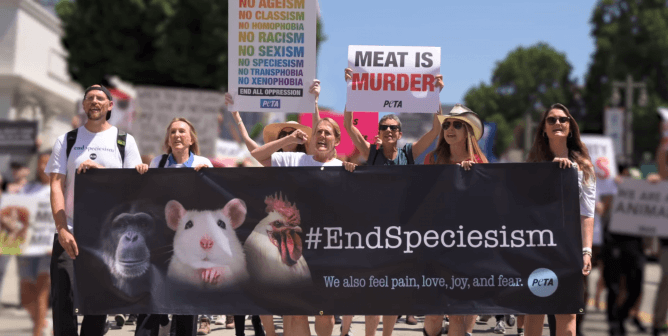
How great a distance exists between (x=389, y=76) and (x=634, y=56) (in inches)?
1837

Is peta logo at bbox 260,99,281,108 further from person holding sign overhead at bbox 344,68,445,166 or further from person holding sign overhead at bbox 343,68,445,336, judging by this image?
person holding sign overhead at bbox 343,68,445,336

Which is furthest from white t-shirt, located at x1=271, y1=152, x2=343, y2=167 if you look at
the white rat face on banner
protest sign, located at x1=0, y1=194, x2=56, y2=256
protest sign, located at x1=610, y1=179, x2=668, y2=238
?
protest sign, located at x1=610, y1=179, x2=668, y2=238

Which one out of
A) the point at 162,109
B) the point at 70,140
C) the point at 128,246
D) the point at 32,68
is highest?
the point at 32,68

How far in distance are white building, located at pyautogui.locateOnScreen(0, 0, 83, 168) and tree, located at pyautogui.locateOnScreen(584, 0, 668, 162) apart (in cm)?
3245

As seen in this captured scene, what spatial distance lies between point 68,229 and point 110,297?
56 cm

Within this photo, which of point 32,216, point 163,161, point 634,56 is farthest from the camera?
point 634,56

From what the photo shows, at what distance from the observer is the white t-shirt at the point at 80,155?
542 cm

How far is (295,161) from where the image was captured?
19.1 ft

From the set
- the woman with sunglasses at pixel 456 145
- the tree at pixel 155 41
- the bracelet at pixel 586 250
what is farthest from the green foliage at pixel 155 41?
the bracelet at pixel 586 250

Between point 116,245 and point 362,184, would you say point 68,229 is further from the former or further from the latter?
point 362,184

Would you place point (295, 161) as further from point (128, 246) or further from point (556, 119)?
Result: point (556, 119)

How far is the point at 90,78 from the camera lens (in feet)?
108

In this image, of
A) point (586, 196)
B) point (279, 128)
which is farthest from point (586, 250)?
point (279, 128)

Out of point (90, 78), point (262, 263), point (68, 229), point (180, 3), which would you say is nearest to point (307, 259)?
point (262, 263)
